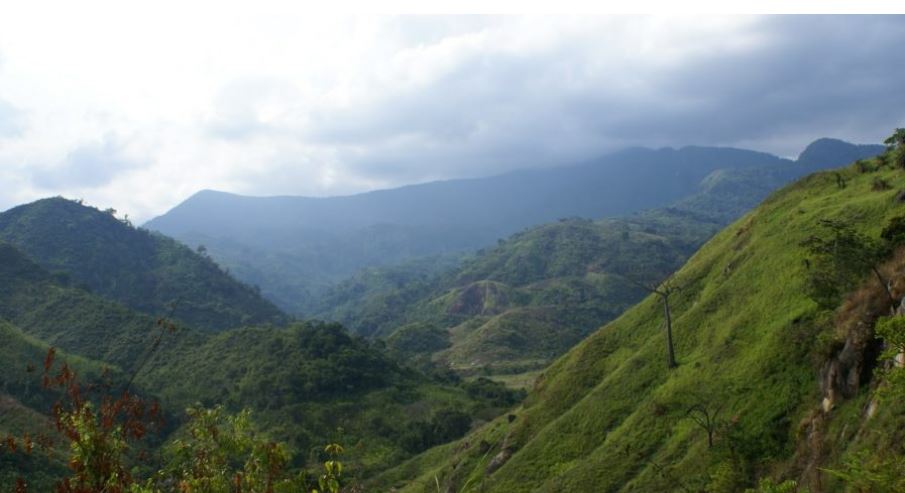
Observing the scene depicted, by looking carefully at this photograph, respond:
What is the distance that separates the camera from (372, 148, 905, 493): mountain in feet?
94.4

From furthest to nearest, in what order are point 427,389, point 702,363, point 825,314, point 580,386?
point 427,389, point 580,386, point 702,363, point 825,314

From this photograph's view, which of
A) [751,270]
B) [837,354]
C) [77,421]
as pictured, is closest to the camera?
[77,421]

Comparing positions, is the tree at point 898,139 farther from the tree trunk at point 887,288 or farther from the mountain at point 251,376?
the mountain at point 251,376

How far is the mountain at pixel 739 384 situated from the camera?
2877cm

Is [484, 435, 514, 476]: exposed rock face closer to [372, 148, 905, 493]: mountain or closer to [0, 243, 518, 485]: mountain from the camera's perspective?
[372, 148, 905, 493]: mountain

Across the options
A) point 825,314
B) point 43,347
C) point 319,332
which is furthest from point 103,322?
point 825,314

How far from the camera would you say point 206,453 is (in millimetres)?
11359

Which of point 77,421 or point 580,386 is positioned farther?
point 580,386

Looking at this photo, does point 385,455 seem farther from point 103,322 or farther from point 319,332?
point 103,322

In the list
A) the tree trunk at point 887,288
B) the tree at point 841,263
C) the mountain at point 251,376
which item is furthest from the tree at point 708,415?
the mountain at point 251,376

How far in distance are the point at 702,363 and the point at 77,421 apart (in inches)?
1653

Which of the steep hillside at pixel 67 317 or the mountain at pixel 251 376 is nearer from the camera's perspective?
the mountain at pixel 251 376

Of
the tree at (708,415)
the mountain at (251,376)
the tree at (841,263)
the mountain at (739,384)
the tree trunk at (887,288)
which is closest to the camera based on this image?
the tree trunk at (887,288)

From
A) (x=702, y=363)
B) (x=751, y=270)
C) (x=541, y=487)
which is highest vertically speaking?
(x=751, y=270)
